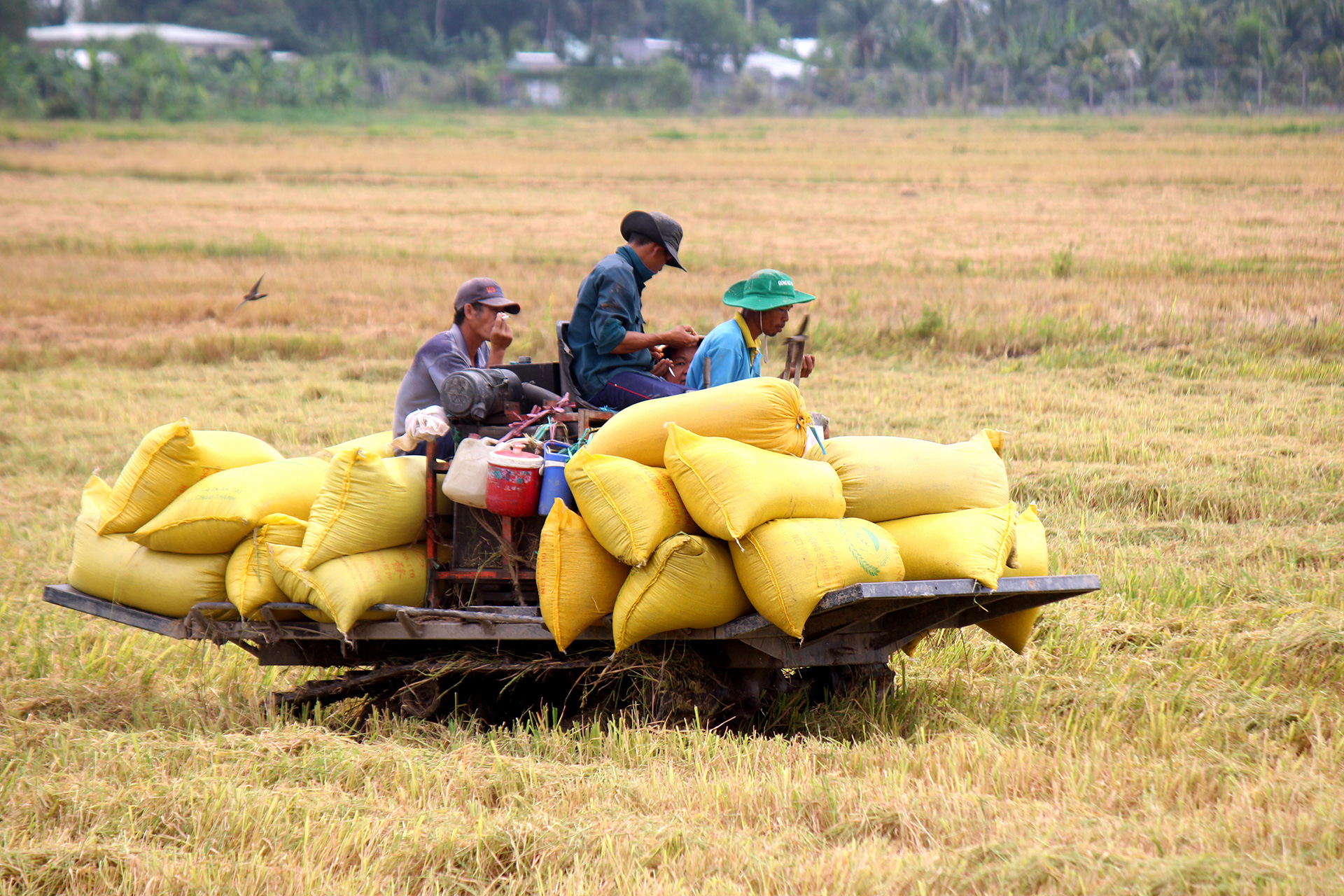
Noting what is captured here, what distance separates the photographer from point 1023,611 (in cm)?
428

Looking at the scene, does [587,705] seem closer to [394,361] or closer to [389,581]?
[389,581]

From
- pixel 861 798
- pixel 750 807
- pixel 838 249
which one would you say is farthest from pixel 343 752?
pixel 838 249

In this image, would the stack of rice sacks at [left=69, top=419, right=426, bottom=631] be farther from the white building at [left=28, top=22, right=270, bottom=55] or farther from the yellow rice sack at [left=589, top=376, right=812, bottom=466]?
the white building at [left=28, top=22, right=270, bottom=55]

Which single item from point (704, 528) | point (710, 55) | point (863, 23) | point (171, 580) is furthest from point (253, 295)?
point (863, 23)

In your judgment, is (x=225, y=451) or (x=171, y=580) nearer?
(x=171, y=580)

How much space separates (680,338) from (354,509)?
1851mm

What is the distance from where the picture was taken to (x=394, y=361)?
1256cm

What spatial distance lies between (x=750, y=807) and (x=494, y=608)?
1.28 m

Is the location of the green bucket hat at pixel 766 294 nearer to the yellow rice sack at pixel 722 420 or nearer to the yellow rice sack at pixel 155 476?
the yellow rice sack at pixel 722 420

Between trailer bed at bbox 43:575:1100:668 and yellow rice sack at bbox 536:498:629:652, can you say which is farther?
yellow rice sack at bbox 536:498:629:652

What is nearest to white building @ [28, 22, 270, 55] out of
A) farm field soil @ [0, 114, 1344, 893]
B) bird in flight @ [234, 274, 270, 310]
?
farm field soil @ [0, 114, 1344, 893]

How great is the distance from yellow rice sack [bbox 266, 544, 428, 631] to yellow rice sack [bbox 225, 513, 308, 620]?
0.11ft

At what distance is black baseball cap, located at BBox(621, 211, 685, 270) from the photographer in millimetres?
5426

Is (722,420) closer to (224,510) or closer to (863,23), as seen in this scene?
(224,510)
